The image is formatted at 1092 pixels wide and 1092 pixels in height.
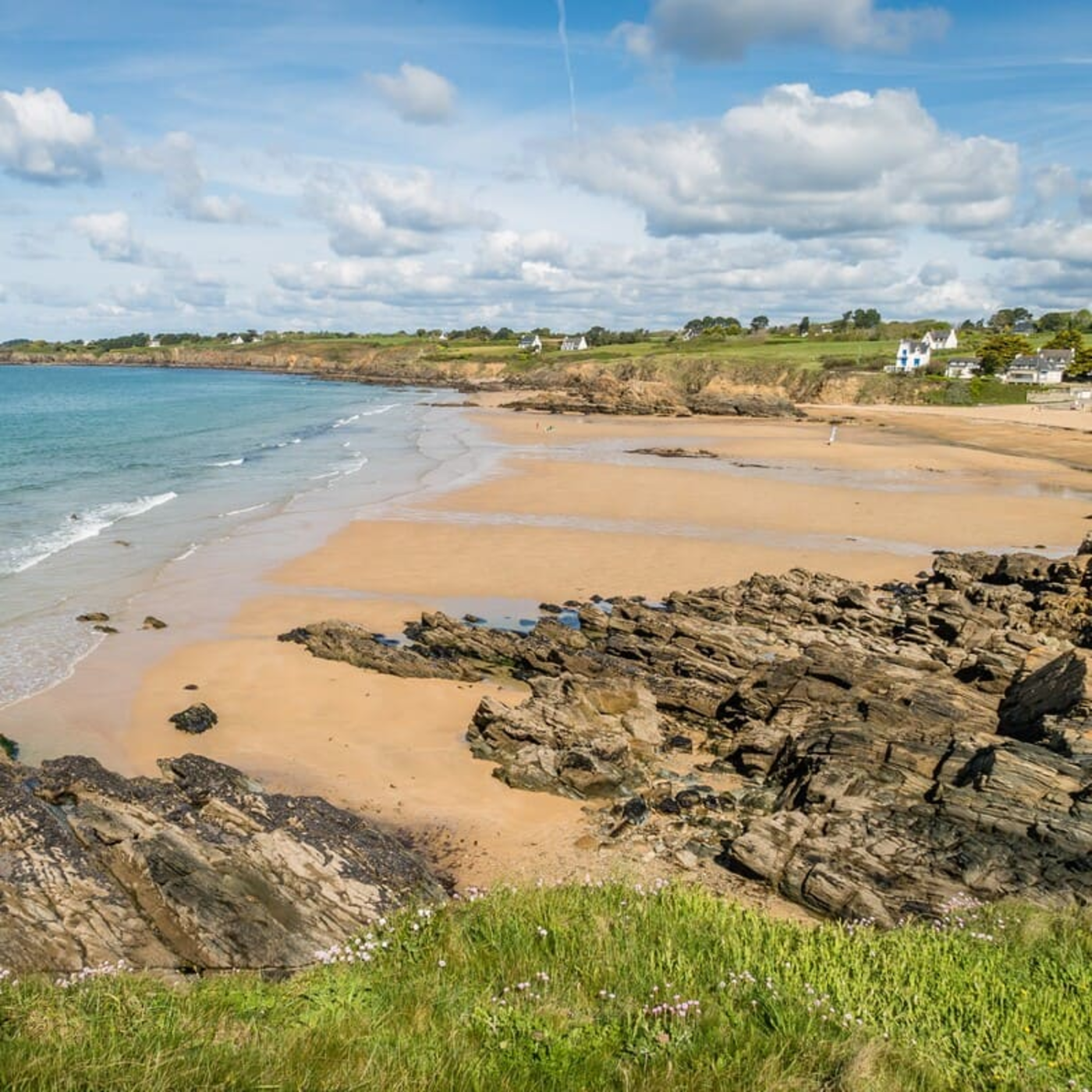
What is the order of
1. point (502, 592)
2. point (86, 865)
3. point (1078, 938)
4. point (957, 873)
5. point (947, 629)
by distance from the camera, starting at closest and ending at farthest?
point (1078, 938) < point (86, 865) < point (957, 873) < point (947, 629) < point (502, 592)

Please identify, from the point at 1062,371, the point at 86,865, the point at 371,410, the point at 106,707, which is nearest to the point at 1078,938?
the point at 86,865

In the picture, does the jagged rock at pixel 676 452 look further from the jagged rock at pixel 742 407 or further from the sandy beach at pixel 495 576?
the jagged rock at pixel 742 407

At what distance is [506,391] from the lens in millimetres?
137125

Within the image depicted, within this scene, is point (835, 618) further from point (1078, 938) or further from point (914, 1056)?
point (914, 1056)

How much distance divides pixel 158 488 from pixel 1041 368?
110m

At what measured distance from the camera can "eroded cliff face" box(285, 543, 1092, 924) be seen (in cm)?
1122

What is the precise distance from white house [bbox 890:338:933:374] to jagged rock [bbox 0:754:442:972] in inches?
4926

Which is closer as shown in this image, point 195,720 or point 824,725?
point 824,725

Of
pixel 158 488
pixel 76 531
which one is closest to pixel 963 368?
pixel 158 488

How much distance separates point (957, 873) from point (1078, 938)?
10.5ft

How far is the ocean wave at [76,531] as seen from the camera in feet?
99.4

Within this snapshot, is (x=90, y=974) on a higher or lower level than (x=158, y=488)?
higher

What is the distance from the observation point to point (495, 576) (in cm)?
2956

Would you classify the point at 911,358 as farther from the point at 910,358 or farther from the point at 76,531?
the point at 76,531
